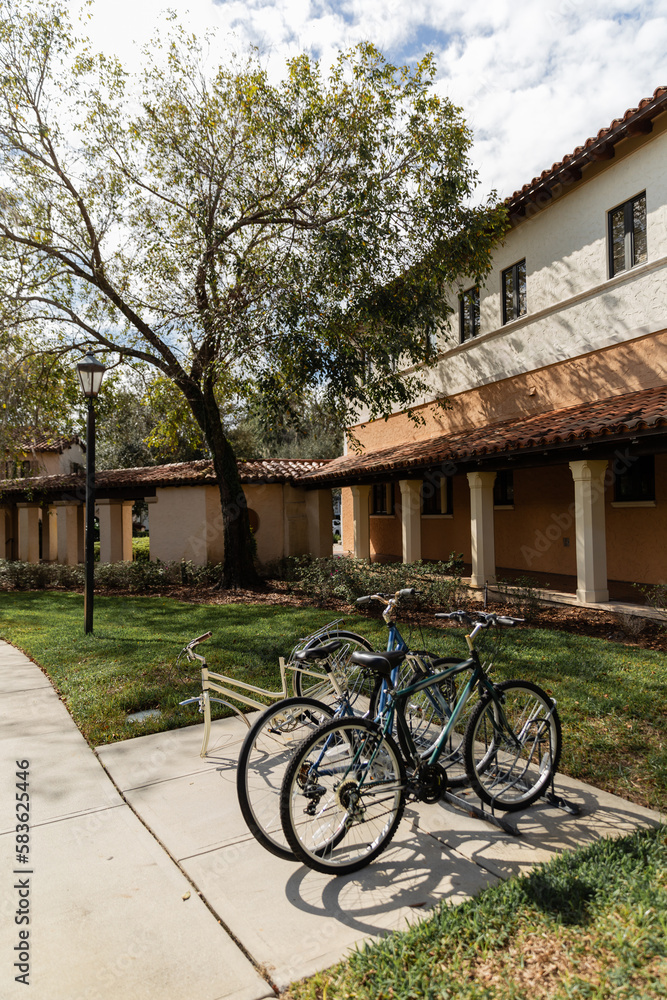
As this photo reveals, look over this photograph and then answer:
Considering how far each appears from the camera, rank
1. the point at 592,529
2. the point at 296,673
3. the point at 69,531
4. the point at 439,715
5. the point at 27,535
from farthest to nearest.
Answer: the point at 27,535 → the point at 69,531 → the point at 592,529 → the point at 296,673 → the point at 439,715

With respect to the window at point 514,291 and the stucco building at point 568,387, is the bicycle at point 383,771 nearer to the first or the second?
the stucco building at point 568,387

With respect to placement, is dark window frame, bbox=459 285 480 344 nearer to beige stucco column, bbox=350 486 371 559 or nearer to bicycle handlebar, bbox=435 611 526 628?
beige stucco column, bbox=350 486 371 559

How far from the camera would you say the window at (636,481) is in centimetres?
1099

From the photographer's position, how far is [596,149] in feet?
34.4

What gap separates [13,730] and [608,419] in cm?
816

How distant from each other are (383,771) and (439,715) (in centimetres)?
81

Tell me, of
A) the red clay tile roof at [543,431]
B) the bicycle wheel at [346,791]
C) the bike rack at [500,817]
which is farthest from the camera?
the red clay tile roof at [543,431]

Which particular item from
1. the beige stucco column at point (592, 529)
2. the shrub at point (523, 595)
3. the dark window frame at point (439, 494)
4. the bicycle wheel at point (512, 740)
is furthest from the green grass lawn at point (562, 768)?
the dark window frame at point (439, 494)

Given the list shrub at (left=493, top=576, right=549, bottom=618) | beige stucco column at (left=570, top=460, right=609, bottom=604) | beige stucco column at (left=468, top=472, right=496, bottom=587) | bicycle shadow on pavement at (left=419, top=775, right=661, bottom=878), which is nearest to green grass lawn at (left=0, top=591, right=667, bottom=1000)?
bicycle shadow on pavement at (left=419, top=775, right=661, bottom=878)

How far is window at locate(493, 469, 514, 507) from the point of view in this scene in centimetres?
1470

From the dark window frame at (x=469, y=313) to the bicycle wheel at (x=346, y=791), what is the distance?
12902 mm

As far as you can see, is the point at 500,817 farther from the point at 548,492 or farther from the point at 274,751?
the point at 548,492

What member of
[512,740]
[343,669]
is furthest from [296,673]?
[512,740]

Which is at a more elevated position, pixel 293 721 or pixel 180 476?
pixel 180 476
